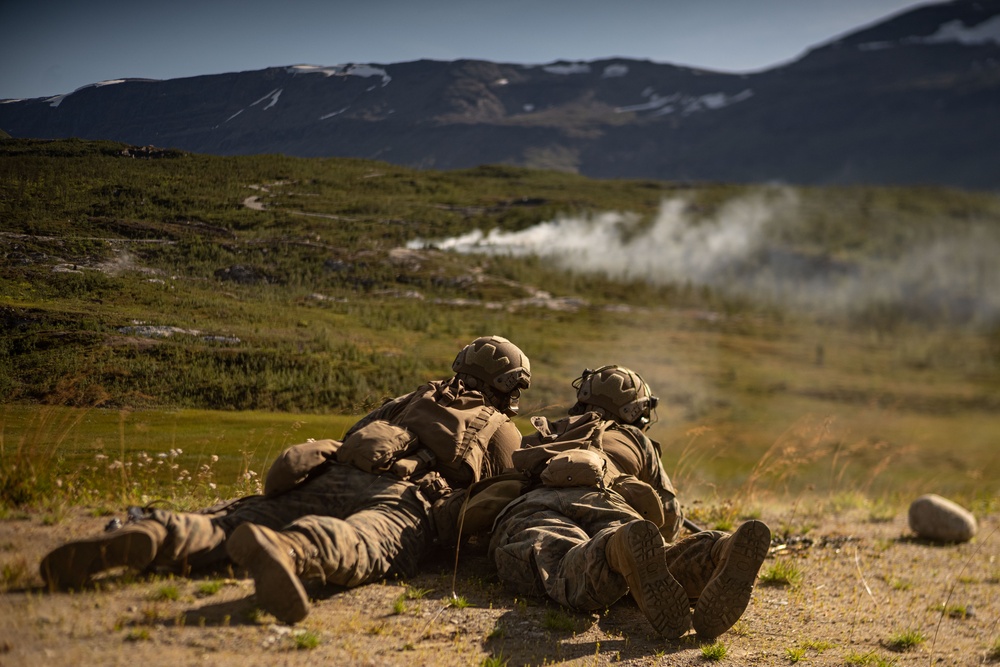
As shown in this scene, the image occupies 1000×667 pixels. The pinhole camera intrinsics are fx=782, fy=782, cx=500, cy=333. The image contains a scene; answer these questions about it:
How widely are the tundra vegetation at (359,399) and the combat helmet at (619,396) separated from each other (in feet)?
6.31

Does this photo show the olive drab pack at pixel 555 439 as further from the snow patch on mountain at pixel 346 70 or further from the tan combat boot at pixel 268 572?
the snow patch on mountain at pixel 346 70

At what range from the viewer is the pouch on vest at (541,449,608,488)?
620 cm

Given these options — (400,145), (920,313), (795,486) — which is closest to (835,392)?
(920,313)

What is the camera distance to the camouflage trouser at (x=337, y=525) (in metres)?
5.14

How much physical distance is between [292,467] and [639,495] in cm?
285

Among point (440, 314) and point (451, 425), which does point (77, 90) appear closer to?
point (440, 314)

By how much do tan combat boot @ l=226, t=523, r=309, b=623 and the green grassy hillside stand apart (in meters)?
3.41

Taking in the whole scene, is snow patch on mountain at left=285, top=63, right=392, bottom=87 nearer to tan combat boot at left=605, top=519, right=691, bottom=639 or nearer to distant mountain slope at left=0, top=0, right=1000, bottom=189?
distant mountain slope at left=0, top=0, right=1000, bottom=189

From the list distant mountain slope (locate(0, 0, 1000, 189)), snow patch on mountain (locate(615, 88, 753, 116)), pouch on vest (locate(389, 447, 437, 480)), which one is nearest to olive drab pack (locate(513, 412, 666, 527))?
pouch on vest (locate(389, 447, 437, 480))

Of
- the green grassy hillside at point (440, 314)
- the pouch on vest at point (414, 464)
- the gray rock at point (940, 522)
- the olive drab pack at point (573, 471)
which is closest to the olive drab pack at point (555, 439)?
the olive drab pack at point (573, 471)

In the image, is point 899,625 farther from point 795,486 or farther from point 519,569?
point 795,486

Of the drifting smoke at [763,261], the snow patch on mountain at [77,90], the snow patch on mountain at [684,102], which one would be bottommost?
the drifting smoke at [763,261]

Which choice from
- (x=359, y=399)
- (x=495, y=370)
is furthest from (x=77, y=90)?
(x=495, y=370)

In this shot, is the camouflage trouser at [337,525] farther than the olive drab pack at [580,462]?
No
